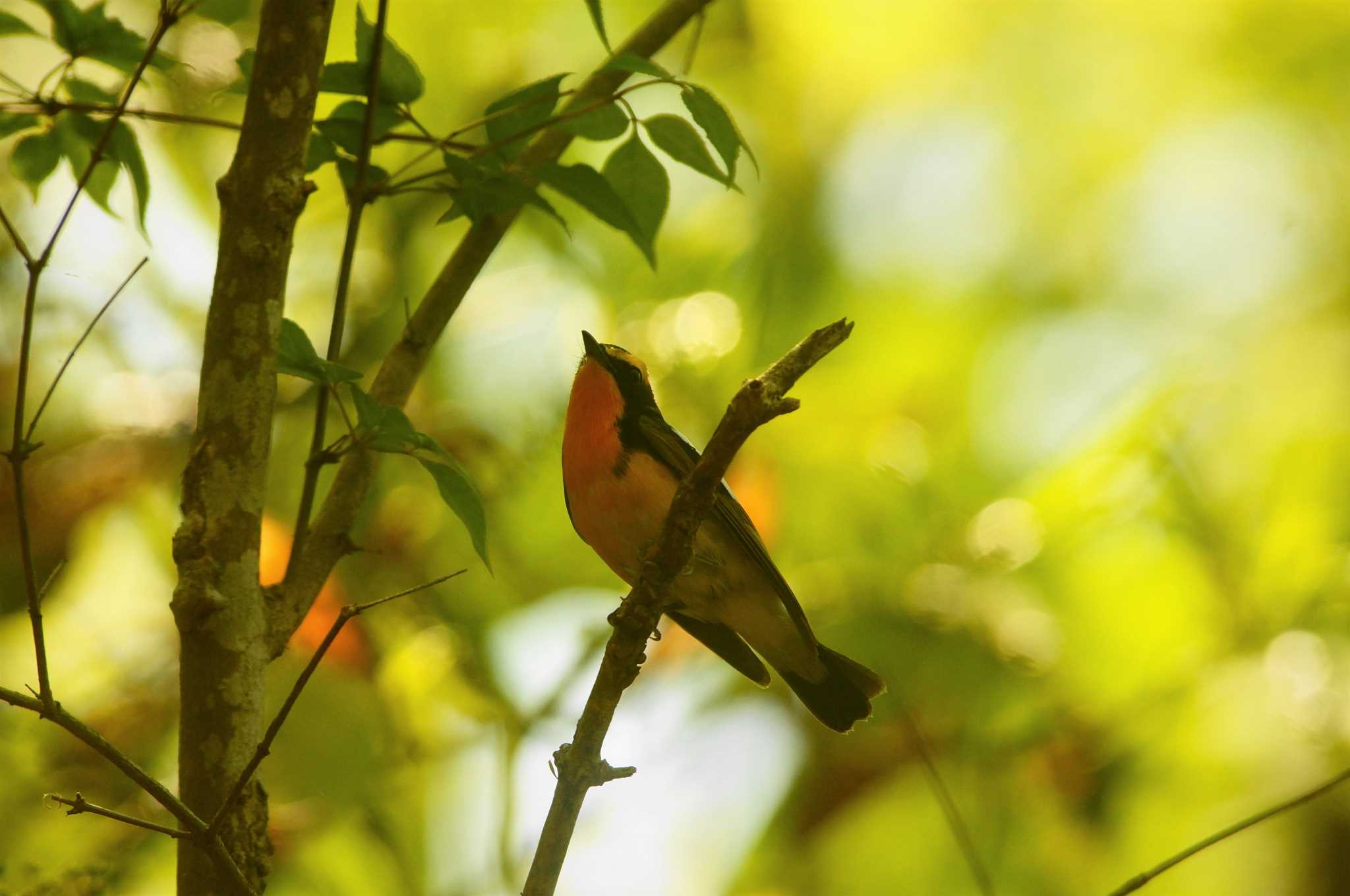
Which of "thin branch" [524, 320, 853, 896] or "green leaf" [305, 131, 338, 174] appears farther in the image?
"green leaf" [305, 131, 338, 174]

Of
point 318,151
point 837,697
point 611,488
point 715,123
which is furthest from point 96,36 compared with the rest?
point 837,697

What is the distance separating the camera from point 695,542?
3.12 m

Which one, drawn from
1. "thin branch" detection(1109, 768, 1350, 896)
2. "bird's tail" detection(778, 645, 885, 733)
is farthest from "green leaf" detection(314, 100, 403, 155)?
"bird's tail" detection(778, 645, 885, 733)

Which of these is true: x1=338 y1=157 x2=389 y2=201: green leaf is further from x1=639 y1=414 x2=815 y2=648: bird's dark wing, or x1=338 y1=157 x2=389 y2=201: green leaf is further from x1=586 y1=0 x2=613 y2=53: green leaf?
x1=639 y1=414 x2=815 y2=648: bird's dark wing

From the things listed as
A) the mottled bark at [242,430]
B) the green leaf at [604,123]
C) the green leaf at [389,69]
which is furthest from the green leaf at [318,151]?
the green leaf at [604,123]

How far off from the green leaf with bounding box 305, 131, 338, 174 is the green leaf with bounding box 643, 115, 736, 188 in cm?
63

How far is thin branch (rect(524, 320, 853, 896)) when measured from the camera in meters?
1.94

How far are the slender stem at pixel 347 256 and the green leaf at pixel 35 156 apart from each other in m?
0.68

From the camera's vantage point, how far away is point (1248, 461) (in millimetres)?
5637

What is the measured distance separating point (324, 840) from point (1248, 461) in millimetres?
4561

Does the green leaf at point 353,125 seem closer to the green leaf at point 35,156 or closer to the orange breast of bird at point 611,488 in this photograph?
the green leaf at point 35,156

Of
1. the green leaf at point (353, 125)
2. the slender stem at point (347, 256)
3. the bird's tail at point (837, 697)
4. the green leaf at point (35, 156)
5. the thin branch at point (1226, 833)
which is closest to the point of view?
the thin branch at point (1226, 833)

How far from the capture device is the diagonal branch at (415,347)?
88.0 inches

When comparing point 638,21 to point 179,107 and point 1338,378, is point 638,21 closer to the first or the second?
point 179,107
